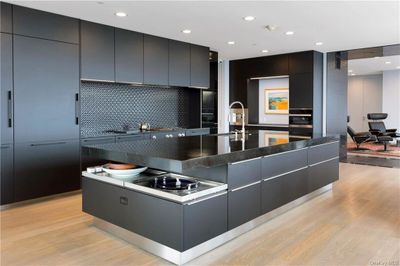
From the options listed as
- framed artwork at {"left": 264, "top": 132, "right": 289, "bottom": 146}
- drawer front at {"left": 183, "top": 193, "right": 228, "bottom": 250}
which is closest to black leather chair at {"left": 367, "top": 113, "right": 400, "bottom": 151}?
framed artwork at {"left": 264, "top": 132, "right": 289, "bottom": 146}

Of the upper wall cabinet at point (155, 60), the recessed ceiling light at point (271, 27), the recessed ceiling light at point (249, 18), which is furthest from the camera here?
the upper wall cabinet at point (155, 60)

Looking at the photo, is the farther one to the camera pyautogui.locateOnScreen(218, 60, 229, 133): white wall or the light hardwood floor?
pyautogui.locateOnScreen(218, 60, 229, 133): white wall

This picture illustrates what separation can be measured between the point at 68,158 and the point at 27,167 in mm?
561

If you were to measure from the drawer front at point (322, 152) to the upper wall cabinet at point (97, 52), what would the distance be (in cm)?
321

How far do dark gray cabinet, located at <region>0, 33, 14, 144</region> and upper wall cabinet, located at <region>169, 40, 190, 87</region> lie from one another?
2.81m

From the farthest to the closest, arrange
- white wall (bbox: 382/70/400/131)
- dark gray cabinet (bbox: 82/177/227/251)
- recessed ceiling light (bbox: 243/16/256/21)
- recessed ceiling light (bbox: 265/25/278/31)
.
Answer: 1. white wall (bbox: 382/70/400/131)
2. recessed ceiling light (bbox: 265/25/278/31)
3. recessed ceiling light (bbox: 243/16/256/21)
4. dark gray cabinet (bbox: 82/177/227/251)

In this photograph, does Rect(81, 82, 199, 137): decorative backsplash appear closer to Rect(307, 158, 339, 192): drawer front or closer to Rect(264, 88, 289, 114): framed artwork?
Rect(264, 88, 289, 114): framed artwork

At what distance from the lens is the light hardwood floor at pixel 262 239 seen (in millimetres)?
2672

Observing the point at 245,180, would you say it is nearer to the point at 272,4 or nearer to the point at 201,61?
the point at 272,4

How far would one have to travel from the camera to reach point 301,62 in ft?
24.6

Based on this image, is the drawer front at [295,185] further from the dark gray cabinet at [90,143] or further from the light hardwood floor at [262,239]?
the dark gray cabinet at [90,143]

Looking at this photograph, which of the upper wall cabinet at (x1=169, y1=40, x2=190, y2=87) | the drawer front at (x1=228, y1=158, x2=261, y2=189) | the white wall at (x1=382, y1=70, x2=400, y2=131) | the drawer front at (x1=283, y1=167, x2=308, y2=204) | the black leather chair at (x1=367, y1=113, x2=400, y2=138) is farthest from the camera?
the white wall at (x1=382, y1=70, x2=400, y2=131)

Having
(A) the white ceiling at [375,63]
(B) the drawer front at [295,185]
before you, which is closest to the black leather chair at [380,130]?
(A) the white ceiling at [375,63]

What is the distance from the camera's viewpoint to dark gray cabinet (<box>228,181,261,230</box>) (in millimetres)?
2938
